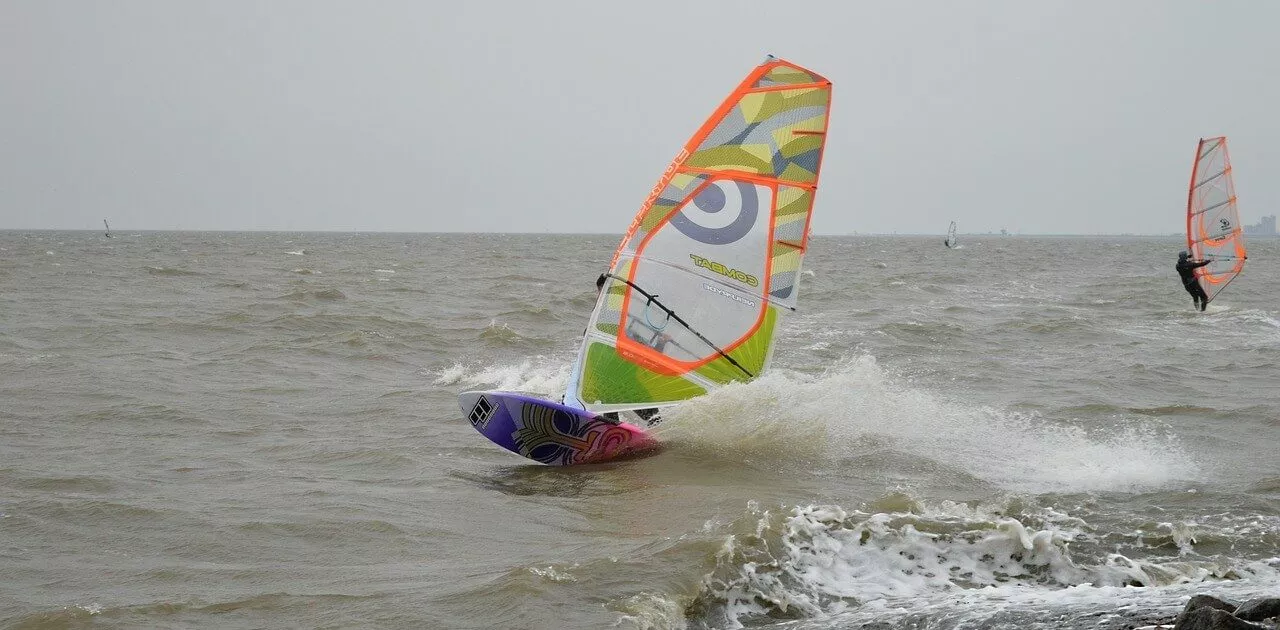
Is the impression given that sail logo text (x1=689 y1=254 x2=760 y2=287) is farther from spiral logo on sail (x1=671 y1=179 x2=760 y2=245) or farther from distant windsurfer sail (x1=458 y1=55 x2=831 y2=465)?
spiral logo on sail (x1=671 y1=179 x2=760 y2=245)

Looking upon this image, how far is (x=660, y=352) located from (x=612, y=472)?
4.08ft

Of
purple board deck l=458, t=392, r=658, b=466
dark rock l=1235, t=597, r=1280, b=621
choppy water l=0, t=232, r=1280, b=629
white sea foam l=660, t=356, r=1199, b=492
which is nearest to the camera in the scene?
dark rock l=1235, t=597, r=1280, b=621

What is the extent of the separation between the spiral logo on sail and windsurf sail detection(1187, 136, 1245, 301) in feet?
52.5

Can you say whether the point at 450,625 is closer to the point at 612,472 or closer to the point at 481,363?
the point at 612,472

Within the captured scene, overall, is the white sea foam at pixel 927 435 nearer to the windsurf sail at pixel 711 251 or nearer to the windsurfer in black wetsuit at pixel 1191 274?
the windsurf sail at pixel 711 251

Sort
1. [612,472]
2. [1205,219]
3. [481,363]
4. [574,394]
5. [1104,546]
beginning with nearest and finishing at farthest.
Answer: [1104,546]
[612,472]
[574,394]
[481,363]
[1205,219]

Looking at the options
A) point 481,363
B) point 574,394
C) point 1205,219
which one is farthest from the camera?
point 1205,219

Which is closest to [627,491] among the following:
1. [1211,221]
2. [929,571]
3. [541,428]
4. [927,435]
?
[541,428]

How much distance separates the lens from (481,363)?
1390cm

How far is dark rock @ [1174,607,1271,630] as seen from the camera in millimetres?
3619

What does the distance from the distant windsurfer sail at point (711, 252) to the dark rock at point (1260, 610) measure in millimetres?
5286

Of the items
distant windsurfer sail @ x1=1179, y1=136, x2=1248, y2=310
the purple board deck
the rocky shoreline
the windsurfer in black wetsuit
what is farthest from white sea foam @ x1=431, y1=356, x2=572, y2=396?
distant windsurfer sail @ x1=1179, y1=136, x2=1248, y2=310

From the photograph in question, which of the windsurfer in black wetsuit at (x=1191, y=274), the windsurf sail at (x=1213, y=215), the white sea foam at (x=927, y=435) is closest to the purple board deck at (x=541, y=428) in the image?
the white sea foam at (x=927, y=435)

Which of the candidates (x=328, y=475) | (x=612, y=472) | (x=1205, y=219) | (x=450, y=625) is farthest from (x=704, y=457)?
(x=1205, y=219)
